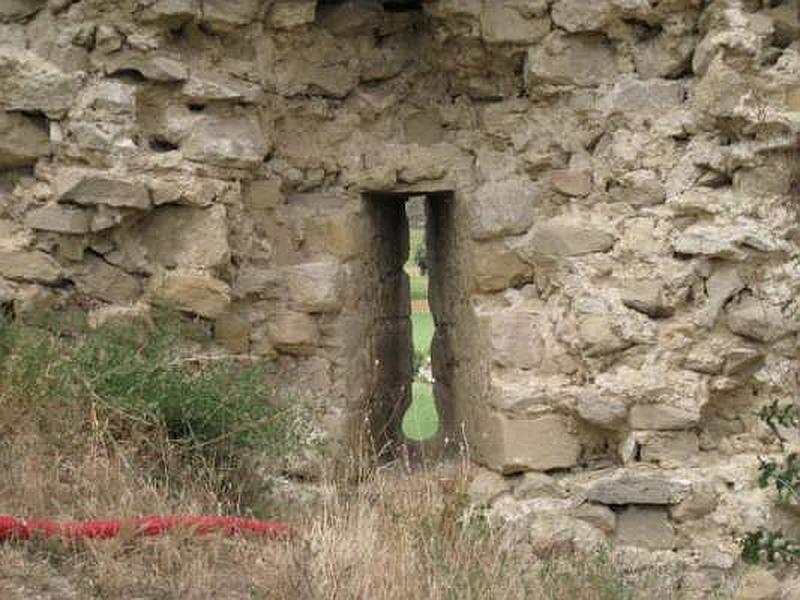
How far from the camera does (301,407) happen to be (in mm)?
5223

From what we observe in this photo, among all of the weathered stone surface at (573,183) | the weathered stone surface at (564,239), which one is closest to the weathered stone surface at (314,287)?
the weathered stone surface at (564,239)

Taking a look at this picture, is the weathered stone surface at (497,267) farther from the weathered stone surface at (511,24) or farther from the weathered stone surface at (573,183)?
the weathered stone surface at (511,24)

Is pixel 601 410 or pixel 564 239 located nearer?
pixel 601 410

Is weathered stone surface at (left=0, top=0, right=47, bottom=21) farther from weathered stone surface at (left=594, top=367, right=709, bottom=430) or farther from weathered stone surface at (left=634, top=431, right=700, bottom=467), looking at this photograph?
weathered stone surface at (left=634, top=431, right=700, bottom=467)

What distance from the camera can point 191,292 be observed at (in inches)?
195

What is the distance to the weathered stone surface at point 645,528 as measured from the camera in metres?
4.84

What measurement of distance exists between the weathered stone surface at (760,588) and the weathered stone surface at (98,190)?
296 centimetres

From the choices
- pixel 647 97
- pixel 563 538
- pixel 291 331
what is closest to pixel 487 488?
pixel 563 538

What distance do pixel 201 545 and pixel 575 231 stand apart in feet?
7.44

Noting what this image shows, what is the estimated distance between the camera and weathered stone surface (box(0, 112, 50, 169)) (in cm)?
490

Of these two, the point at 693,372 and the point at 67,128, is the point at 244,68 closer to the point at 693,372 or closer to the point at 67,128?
the point at 67,128

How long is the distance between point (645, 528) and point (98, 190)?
279 cm

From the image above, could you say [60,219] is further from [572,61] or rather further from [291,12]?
[572,61]

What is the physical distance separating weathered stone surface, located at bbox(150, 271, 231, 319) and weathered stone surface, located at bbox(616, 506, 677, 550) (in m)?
2.02
